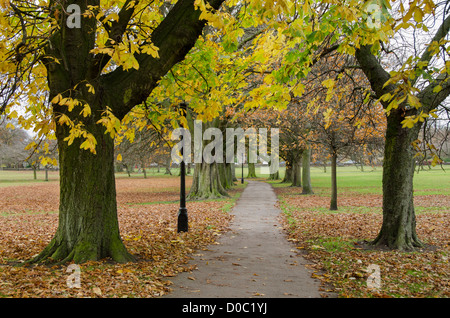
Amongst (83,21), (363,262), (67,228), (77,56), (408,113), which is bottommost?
(363,262)

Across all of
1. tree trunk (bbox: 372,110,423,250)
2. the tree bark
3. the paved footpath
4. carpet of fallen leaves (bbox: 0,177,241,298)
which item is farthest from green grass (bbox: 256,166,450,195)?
the tree bark

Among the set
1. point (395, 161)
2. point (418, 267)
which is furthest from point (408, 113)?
point (418, 267)

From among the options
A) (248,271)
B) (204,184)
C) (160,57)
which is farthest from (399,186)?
(204,184)

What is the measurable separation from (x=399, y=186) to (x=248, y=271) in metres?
4.06

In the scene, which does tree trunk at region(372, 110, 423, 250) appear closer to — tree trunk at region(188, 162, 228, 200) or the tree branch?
the tree branch

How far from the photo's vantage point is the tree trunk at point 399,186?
765cm

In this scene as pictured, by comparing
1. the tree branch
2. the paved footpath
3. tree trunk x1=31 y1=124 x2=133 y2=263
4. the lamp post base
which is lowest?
the paved footpath

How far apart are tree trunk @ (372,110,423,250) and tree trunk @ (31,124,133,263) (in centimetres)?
603

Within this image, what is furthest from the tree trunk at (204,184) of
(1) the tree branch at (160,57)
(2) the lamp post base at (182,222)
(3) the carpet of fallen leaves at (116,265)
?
(1) the tree branch at (160,57)

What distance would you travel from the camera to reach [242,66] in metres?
7.51

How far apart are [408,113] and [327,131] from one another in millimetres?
8295

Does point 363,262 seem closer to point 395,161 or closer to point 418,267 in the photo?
point 418,267

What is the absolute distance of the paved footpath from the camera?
5.24m
